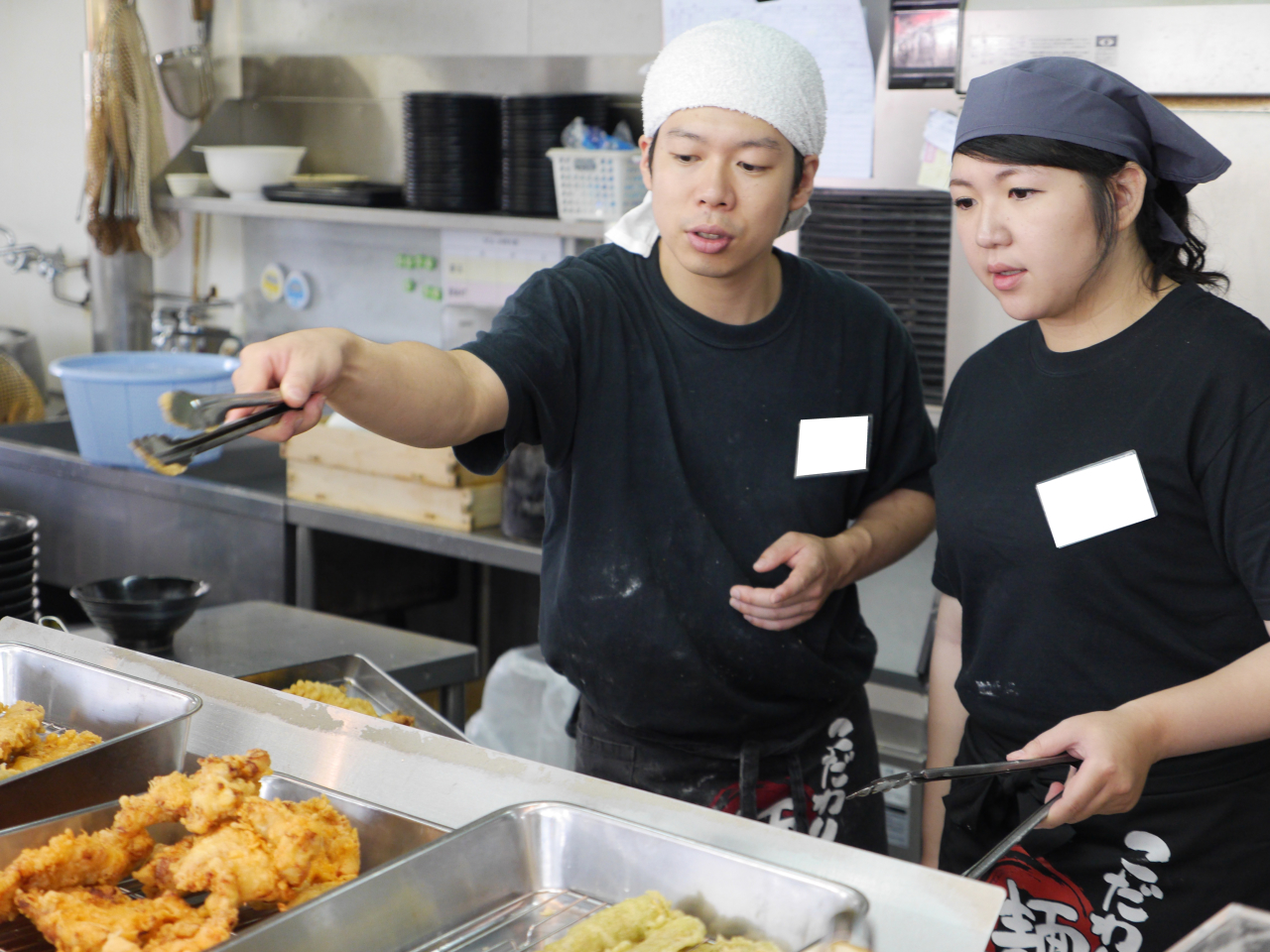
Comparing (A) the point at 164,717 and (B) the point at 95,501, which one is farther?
(B) the point at 95,501

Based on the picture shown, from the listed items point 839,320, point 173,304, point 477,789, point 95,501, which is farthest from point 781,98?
point 173,304

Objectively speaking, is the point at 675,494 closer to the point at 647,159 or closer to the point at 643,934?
the point at 647,159

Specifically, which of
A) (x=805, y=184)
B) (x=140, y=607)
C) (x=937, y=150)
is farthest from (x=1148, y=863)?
(x=937, y=150)

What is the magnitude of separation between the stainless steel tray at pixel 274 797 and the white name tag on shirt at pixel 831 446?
79cm

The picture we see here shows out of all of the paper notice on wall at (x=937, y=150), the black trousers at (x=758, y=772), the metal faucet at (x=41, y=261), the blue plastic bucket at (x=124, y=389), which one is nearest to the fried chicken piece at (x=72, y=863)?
the black trousers at (x=758, y=772)

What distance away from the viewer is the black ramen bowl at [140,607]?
1.81m

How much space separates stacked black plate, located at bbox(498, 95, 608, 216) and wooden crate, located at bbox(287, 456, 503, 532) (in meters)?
0.85

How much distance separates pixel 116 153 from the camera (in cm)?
404

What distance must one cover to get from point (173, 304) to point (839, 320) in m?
3.52

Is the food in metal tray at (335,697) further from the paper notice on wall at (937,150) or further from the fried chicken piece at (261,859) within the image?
the paper notice on wall at (937,150)

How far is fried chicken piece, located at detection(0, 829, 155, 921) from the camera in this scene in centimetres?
92

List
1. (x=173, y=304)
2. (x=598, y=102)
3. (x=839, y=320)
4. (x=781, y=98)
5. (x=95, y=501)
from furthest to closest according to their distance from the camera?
(x=173, y=304) < (x=95, y=501) < (x=598, y=102) < (x=839, y=320) < (x=781, y=98)

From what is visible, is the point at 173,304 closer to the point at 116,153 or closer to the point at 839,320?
the point at 116,153

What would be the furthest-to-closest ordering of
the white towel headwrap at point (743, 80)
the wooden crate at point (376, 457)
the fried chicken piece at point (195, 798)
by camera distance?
the wooden crate at point (376, 457), the white towel headwrap at point (743, 80), the fried chicken piece at point (195, 798)
